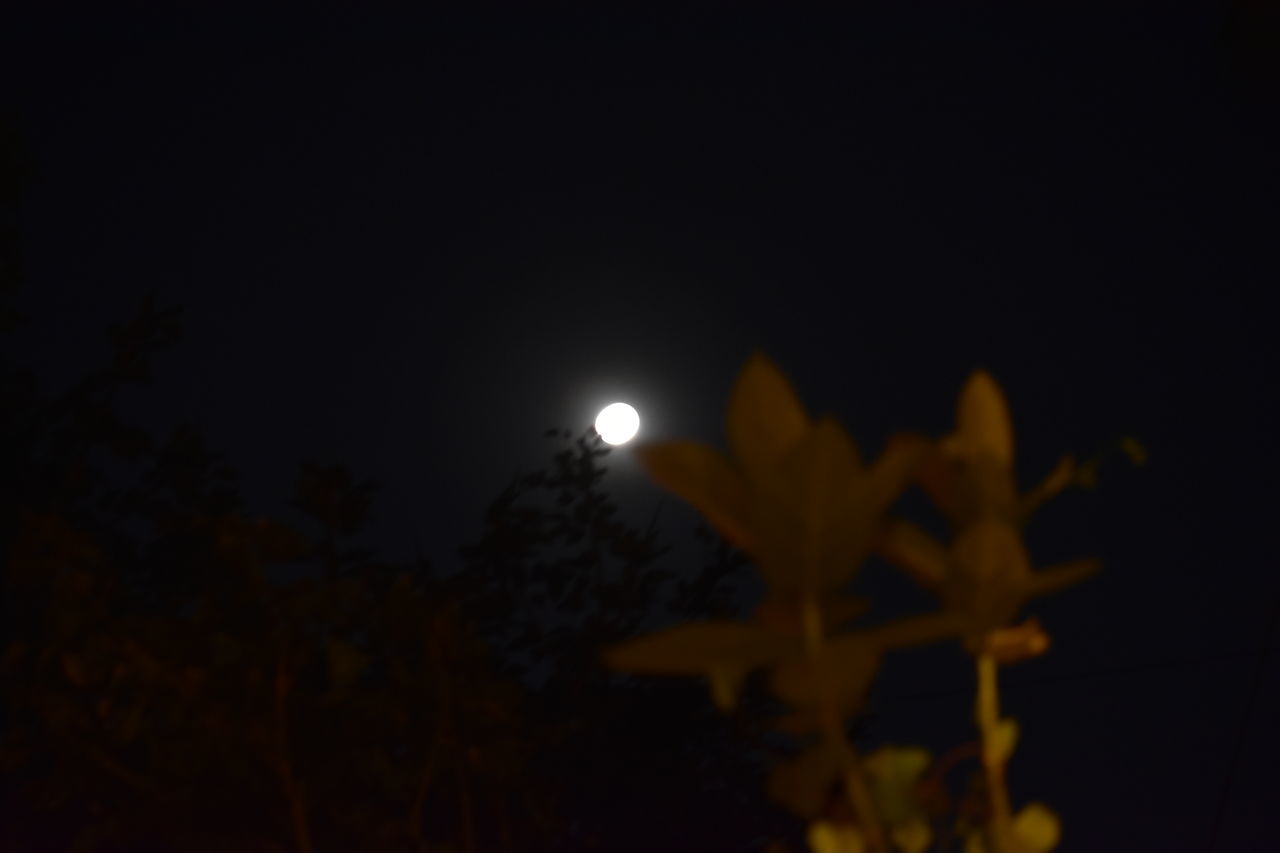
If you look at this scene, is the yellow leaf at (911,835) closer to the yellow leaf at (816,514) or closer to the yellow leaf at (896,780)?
the yellow leaf at (896,780)

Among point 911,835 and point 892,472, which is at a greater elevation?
point 892,472

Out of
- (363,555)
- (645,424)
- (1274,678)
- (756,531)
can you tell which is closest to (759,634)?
(756,531)

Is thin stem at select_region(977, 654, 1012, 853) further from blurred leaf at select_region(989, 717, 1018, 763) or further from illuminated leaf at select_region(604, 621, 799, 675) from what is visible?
illuminated leaf at select_region(604, 621, 799, 675)

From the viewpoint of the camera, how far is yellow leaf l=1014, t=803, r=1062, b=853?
0.52m

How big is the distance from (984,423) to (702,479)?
131mm

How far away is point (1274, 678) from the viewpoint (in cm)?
752

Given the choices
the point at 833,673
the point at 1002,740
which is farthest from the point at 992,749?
the point at 833,673

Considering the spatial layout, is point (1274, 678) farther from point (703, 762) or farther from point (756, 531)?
point (756, 531)

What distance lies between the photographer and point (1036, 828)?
528 mm

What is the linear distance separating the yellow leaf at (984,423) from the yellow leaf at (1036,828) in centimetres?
14

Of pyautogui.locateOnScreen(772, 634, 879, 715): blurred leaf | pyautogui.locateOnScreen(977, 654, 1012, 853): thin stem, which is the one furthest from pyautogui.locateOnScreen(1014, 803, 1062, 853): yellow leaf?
pyautogui.locateOnScreen(772, 634, 879, 715): blurred leaf

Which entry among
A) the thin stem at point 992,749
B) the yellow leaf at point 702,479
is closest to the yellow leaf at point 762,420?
the yellow leaf at point 702,479

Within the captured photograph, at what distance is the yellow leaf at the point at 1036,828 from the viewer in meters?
0.52

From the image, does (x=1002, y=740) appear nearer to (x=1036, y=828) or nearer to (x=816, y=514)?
(x=1036, y=828)
